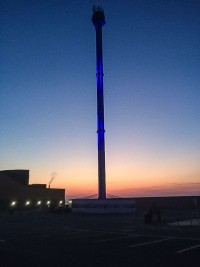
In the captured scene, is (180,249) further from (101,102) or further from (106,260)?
(101,102)

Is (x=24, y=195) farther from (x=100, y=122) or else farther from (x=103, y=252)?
(x=103, y=252)

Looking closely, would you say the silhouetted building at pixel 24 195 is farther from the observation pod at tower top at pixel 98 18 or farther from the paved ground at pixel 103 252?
the paved ground at pixel 103 252

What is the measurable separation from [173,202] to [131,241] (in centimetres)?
4671

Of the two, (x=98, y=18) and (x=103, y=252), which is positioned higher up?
(x=98, y=18)

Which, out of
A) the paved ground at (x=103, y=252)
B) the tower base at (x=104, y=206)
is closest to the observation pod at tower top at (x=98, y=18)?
the tower base at (x=104, y=206)

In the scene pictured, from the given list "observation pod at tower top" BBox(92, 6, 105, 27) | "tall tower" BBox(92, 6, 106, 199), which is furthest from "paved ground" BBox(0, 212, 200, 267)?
"observation pod at tower top" BBox(92, 6, 105, 27)

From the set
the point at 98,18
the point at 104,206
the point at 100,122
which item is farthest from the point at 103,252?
the point at 98,18

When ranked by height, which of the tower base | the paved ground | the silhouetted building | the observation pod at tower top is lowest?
the paved ground

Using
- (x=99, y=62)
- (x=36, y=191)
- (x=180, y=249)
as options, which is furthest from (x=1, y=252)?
(x=36, y=191)

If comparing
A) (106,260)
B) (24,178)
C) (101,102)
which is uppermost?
(101,102)

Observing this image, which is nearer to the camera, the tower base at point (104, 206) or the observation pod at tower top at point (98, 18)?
the tower base at point (104, 206)

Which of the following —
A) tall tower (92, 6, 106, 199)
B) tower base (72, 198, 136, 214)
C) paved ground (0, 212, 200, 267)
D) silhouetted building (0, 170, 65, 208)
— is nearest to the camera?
paved ground (0, 212, 200, 267)

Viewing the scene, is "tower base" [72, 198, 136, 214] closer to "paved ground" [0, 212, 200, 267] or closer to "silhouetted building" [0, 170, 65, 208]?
"silhouetted building" [0, 170, 65, 208]

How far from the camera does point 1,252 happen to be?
12734 millimetres
